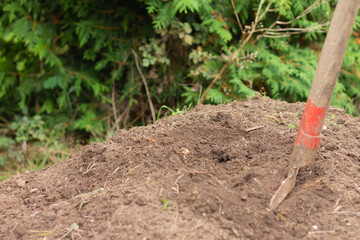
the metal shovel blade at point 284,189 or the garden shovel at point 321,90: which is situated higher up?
the garden shovel at point 321,90

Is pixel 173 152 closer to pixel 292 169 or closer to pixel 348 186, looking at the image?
pixel 292 169

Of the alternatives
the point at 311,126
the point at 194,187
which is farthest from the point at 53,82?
the point at 311,126

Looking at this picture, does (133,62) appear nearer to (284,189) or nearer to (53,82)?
(53,82)

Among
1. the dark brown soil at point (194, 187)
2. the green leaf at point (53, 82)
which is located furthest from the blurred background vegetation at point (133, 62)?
the dark brown soil at point (194, 187)

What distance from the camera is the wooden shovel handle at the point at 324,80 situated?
159 cm

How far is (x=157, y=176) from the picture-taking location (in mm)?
1892

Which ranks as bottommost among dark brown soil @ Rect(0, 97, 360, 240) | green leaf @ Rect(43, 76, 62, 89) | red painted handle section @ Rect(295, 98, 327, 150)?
green leaf @ Rect(43, 76, 62, 89)

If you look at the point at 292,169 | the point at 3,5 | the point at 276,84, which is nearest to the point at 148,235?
the point at 292,169

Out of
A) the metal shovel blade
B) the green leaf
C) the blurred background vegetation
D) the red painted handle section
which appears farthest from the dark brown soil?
the green leaf

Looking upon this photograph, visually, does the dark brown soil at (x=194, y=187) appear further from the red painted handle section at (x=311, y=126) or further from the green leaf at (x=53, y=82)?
the green leaf at (x=53, y=82)

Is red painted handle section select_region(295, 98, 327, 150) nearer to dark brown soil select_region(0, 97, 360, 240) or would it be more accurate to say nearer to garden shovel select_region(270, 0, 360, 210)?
garden shovel select_region(270, 0, 360, 210)

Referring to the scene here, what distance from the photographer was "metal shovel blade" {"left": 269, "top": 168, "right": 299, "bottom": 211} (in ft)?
5.47

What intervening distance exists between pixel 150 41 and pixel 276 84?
68.6 inches

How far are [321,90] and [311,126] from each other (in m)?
0.20
